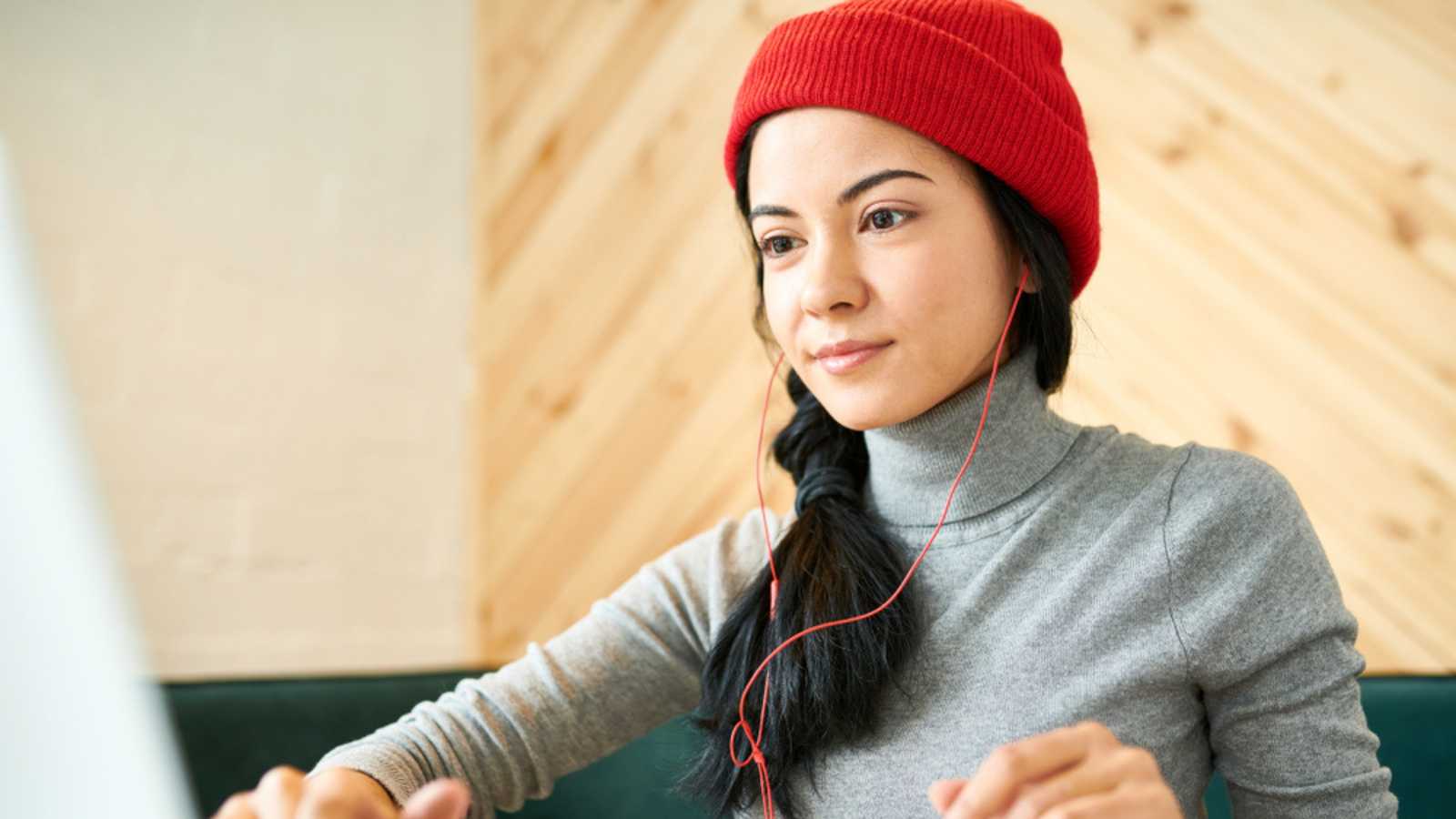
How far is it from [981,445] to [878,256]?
0.61ft

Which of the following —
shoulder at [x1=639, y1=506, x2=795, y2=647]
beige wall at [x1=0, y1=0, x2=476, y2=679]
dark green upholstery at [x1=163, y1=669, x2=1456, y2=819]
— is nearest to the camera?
shoulder at [x1=639, y1=506, x2=795, y2=647]

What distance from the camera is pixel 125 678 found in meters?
0.29

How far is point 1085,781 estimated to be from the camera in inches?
26.5

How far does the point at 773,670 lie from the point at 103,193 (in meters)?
1.49

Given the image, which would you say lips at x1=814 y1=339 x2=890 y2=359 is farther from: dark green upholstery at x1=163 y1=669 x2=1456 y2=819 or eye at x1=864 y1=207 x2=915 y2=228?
dark green upholstery at x1=163 y1=669 x2=1456 y2=819

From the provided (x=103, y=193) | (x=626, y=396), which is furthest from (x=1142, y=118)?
(x=103, y=193)

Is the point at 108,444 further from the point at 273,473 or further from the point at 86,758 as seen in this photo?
the point at 86,758

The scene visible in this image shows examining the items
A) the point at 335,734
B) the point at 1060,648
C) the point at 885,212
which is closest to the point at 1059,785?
the point at 1060,648

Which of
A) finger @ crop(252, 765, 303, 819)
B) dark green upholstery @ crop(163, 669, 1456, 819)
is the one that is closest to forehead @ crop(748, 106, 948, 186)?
finger @ crop(252, 765, 303, 819)

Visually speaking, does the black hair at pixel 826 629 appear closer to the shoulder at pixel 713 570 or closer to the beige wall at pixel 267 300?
the shoulder at pixel 713 570

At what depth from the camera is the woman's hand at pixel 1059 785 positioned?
66cm

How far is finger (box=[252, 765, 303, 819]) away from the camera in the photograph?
73 cm

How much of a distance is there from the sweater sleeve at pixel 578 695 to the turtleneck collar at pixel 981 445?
17 centimetres

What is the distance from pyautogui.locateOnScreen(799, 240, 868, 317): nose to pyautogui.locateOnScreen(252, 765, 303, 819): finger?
0.49 metres
